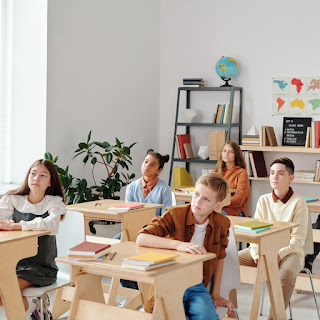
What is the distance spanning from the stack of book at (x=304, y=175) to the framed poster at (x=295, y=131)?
1.07 feet

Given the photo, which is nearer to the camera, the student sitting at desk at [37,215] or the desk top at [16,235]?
the desk top at [16,235]

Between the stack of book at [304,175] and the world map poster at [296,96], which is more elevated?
the world map poster at [296,96]

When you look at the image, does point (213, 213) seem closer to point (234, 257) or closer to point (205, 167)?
point (234, 257)

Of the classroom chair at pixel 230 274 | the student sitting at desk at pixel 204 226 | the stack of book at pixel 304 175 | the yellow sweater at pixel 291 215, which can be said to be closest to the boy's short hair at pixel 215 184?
the student sitting at desk at pixel 204 226

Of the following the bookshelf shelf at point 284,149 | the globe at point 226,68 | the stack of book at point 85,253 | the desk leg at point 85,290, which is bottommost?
the desk leg at point 85,290

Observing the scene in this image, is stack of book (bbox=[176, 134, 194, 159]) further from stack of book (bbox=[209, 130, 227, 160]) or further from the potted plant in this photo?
the potted plant

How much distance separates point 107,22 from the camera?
6172mm

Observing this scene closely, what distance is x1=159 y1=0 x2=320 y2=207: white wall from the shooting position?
241 inches

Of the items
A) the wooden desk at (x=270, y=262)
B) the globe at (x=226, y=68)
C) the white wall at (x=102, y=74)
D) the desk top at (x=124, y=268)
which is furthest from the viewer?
the globe at (x=226, y=68)

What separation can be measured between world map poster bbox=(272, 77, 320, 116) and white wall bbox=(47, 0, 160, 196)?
1.48 meters

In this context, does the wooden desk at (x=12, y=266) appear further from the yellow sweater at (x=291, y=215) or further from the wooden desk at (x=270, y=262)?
the yellow sweater at (x=291, y=215)

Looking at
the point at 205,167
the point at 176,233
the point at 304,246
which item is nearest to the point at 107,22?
the point at 205,167

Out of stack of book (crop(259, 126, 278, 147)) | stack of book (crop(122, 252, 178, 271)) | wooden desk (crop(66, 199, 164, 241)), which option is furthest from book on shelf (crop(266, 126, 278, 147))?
stack of book (crop(122, 252, 178, 271))

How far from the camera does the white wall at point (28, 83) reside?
17.6 ft
